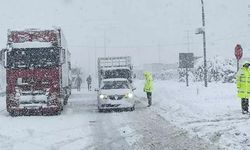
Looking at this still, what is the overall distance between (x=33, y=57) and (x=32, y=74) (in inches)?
29.5

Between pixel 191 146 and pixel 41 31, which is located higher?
pixel 41 31

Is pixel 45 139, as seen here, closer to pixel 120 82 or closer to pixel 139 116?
pixel 139 116

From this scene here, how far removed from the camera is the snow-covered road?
12.6 m

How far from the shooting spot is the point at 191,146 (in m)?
12.2

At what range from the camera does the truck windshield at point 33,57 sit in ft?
72.3

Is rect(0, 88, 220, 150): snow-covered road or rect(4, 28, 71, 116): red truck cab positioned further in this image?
rect(4, 28, 71, 116): red truck cab

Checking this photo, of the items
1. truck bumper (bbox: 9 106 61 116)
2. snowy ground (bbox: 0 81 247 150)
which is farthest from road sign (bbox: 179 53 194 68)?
truck bumper (bbox: 9 106 61 116)

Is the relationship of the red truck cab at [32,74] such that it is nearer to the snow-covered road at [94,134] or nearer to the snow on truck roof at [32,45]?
the snow on truck roof at [32,45]

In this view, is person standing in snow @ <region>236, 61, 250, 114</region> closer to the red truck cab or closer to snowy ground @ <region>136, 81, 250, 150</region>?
snowy ground @ <region>136, 81, 250, 150</region>

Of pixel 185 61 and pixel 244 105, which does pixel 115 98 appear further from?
pixel 185 61

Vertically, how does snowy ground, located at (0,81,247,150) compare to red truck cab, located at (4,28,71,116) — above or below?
below

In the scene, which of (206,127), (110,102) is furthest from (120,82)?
(206,127)

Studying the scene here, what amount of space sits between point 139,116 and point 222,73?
3906 centimetres

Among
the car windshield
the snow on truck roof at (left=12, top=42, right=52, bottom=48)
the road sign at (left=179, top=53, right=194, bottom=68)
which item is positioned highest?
the snow on truck roof at (left=12, top=42, right=52, bottom=48)
